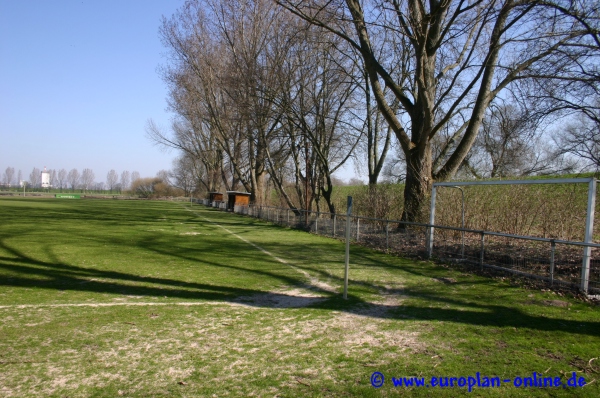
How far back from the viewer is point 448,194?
47.3ft

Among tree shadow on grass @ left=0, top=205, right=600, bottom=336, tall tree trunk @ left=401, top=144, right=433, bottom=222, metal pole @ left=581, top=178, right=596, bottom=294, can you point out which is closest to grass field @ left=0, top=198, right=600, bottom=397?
tree shadow on grass @ left=0, top=205, right=600, bottom=336

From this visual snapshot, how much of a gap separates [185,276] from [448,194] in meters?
9.05

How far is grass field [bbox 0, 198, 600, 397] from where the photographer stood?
4109 mm

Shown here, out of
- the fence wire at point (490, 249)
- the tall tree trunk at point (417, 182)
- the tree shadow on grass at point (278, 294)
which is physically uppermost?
the tall tree trunk at point (417, 182)

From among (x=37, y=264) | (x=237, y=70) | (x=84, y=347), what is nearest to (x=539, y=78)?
(x=84, y=347)

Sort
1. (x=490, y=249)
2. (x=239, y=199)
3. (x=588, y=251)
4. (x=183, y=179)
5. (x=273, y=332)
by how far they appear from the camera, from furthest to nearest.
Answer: (x=183, y=179) < (x=239, y=199) < (x=490, y=249) < (x=588, y=251) < (x=273, y=332)

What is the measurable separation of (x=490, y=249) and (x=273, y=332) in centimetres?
684

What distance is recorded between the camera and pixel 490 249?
1043 cm

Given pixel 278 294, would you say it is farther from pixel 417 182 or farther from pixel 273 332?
pixel 417 182
